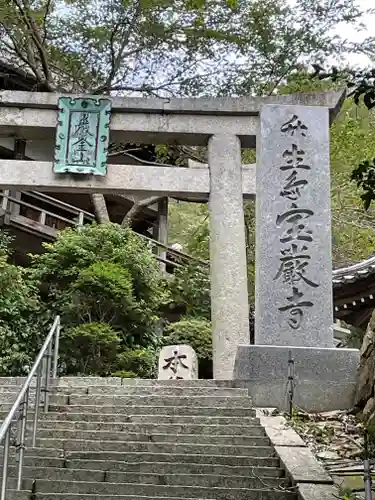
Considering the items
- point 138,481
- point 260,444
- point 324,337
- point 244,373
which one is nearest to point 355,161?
point 324,337

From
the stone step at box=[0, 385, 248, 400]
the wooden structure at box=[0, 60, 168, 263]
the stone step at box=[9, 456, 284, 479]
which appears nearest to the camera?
the stone step at box=[9, 456, 284, 479]

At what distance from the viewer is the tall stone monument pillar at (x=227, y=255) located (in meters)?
8.97

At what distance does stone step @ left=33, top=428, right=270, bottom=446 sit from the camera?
5480 mm

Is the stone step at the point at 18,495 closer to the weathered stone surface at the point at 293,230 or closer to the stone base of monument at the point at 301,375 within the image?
the stone base of monument at the point at 301,375

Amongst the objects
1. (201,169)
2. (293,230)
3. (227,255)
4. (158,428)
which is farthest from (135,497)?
(201,169)

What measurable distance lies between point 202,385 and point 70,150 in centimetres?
445

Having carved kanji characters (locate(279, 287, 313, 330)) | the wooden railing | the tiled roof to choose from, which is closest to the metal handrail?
carved kanji characters (locate(279, 287, 313, 330))

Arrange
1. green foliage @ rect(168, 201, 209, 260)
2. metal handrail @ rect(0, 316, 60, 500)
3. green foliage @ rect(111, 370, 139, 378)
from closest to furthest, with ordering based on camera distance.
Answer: metal handrail @ rect(0, 316, 60, 500) → green foliage @ rect(111, 370, 139, 378) → green foliage @ rect(168, 201, 209, 260)

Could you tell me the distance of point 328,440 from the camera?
6055 millimetres

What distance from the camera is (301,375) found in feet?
23.8

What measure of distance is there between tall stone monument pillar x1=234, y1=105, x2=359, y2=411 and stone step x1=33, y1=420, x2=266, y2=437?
52.4 inches

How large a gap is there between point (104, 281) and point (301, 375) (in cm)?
551

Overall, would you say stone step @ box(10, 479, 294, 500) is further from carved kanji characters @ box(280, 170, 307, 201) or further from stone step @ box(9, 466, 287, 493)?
carved kanji characters @ box(280, 170, 307, 201)

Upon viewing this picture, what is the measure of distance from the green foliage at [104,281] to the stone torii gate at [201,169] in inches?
106
